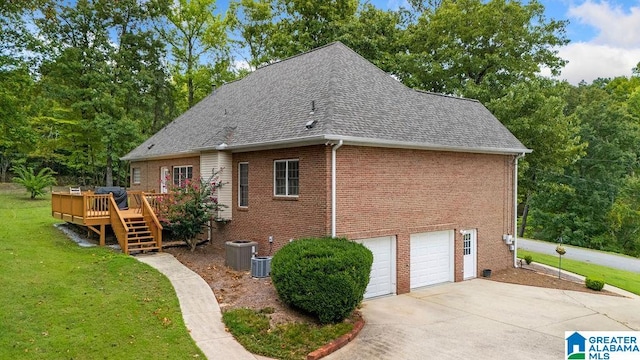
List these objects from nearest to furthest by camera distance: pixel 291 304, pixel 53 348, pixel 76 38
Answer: pixel 53 348, pixel 291 304, pixel 76 38

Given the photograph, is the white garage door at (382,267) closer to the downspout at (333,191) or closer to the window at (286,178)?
the downspout at (333,191)

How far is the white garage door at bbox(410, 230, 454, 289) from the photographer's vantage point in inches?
514

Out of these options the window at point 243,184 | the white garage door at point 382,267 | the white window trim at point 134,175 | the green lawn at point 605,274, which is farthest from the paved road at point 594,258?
the white window trim at point 134,175

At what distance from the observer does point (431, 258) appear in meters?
13.5

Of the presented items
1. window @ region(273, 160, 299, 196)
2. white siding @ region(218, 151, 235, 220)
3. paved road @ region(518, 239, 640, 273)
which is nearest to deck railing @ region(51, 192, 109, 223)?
white siding @ region(218, 151, 235, 220)

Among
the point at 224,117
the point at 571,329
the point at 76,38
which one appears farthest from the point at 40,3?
the point at 571,329

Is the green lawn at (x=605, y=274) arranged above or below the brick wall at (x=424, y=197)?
below

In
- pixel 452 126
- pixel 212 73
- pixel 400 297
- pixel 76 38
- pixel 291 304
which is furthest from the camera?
pixel 212 73

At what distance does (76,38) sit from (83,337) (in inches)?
1127

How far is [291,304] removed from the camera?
9.06 m

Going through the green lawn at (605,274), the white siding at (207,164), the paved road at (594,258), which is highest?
the white siding at (207,164)

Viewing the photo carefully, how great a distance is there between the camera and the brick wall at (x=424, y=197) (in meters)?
11.2

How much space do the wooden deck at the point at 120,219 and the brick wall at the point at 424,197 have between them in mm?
7428

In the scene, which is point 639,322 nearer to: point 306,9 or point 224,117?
point 224,117
